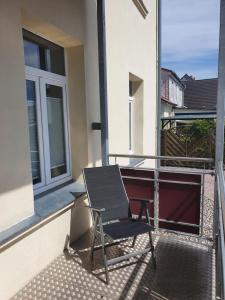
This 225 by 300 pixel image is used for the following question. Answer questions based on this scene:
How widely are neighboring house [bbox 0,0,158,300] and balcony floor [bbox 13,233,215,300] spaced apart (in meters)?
0.19

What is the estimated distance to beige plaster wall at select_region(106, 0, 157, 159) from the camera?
14.5 ft

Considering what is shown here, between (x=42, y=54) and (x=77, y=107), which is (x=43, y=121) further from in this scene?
(x=42, y=54)

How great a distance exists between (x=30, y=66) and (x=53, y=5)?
68cm

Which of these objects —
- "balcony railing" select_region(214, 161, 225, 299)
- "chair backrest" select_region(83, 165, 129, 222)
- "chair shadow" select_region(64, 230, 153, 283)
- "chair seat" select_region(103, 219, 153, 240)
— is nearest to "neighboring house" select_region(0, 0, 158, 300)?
"chair shadow" select_region(64, 230, 153, 283)

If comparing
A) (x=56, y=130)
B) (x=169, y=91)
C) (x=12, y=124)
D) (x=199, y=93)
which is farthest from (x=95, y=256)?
(x=199, y=93)

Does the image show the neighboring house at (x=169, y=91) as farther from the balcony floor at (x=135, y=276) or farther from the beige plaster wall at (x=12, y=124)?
the beige plaster wall at (x=12, y=124)

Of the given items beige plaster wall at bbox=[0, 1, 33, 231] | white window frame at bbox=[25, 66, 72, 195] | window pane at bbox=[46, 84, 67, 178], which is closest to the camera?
beige plaster wall at bbox=[0, 1, 33, 231]

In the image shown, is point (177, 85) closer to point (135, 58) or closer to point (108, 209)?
point (135, 58)

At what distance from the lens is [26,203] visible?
8.53 ft

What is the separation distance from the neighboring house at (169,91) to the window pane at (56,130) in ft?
44.2

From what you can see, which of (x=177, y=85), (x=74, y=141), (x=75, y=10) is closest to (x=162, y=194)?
(x=74, y=141)

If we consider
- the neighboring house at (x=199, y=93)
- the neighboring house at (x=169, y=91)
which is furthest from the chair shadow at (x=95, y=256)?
the neighboring house at (x=199, y=93)

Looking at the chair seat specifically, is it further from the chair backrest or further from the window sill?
the window sill

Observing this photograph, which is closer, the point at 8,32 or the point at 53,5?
the point at 8,32
